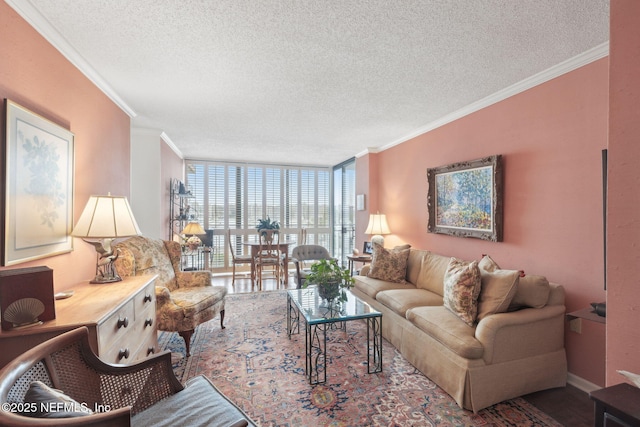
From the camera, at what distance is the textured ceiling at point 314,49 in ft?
5.62

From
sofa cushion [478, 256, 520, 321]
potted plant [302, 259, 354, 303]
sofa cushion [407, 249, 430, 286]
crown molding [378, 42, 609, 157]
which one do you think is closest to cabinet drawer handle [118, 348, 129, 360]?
potted plant [302, 259, 354, 303]

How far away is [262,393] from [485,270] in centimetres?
208

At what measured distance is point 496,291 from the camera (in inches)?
87.0

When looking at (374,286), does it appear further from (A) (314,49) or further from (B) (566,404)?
(A) (314,49)

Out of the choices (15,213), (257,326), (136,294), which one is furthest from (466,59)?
(257,326)

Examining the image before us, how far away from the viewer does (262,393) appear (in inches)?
84.2

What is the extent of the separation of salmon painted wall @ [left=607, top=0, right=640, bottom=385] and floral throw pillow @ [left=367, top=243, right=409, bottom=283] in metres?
2.33

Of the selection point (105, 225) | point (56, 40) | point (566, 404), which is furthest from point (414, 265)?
point (56, 40)

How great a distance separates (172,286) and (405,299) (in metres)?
2.55

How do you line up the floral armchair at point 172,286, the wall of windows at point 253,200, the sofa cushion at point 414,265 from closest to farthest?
the floral armchair at point 172,286
the sofa cushion at point 414,265
the wall of windows at point 253,200

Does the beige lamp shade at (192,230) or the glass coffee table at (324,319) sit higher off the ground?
the beige lamp shade at (192,230)

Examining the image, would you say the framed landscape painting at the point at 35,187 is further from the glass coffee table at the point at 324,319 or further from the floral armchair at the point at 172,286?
the glass coffee table at the point at 324,319

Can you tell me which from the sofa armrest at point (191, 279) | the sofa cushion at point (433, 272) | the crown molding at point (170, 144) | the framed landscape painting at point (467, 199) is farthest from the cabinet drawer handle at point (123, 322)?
the crown molding at point (170, 144)

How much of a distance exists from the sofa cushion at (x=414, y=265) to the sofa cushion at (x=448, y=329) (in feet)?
3.23
